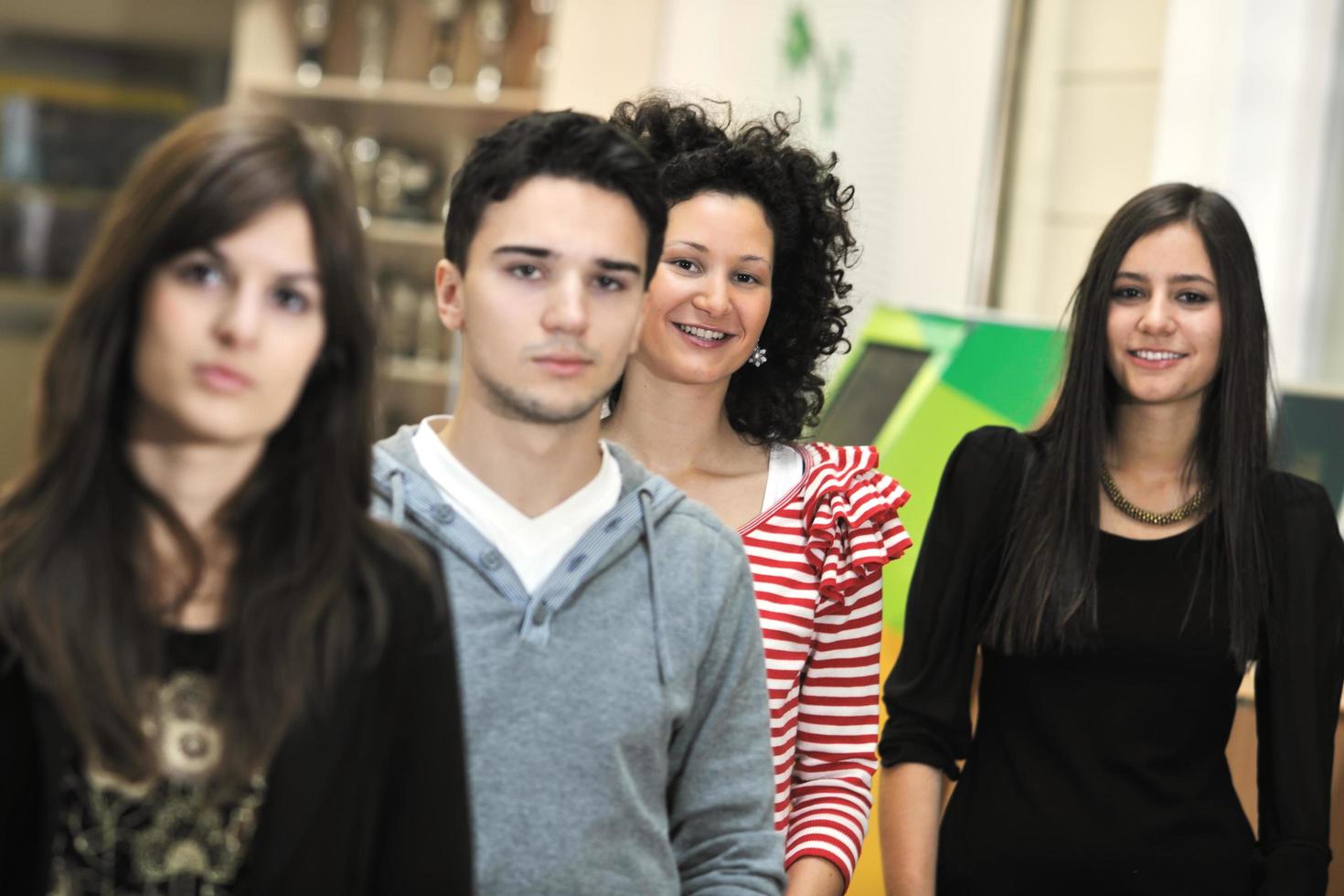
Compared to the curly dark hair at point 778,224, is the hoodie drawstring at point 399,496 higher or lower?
lower

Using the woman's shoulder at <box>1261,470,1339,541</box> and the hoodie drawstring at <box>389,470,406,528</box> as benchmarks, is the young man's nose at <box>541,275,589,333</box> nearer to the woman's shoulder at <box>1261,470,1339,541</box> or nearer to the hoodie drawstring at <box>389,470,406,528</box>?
the hoodie drawstring at <box>389,470,406,528</box>

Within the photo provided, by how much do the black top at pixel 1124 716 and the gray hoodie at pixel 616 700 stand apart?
1.91 ft

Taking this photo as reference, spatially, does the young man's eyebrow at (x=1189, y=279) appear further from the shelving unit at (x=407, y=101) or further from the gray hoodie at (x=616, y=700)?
the shelving unit at (x=407, y=101)

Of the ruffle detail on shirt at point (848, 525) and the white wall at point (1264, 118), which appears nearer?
the ruffle detail on shirt at point (848, 525)

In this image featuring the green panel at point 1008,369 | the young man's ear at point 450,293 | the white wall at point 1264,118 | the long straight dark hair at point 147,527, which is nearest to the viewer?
the long straight dark hair at point 147,527

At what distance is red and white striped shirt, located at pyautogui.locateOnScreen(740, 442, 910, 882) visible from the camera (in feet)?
5.99

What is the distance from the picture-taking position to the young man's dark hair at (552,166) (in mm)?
1415

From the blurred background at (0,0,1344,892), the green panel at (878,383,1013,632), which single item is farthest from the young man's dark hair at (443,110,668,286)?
the blurred background at (0,0,1344,892)

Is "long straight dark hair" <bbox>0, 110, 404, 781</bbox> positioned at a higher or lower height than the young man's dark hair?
lower

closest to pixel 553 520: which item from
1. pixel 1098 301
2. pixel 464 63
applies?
pixel 1098 301

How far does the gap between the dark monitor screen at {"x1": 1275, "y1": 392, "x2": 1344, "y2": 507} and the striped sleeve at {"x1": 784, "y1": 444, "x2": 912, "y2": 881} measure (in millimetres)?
1521

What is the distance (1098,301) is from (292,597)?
1320 millimetres

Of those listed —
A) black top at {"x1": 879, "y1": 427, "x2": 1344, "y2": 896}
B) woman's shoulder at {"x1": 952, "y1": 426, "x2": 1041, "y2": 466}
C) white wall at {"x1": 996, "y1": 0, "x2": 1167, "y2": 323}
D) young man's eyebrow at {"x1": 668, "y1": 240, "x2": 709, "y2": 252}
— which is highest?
white wall at {"x1": 996, "y1": 0, "x2": 1167, "y2": 323}

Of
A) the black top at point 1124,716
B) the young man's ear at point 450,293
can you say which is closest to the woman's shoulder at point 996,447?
the black top at point 1124,716
